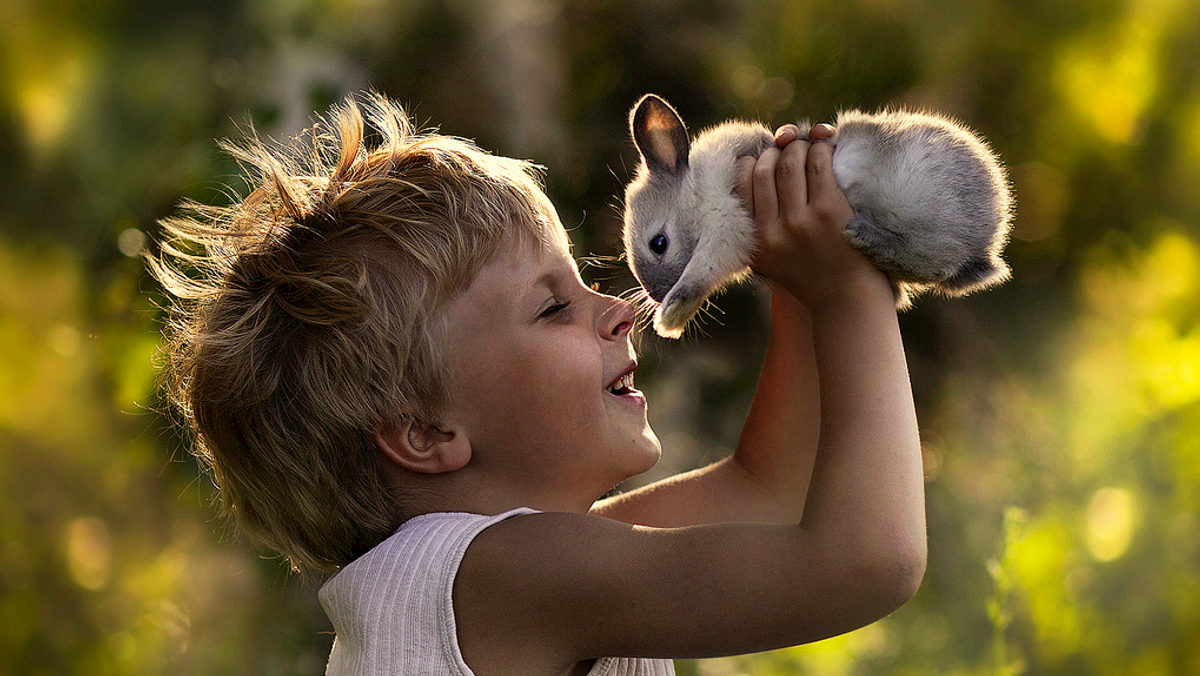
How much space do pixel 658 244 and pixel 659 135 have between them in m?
0.16

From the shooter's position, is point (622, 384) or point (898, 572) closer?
point (898, 572)

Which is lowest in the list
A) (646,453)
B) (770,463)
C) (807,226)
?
(770,463)

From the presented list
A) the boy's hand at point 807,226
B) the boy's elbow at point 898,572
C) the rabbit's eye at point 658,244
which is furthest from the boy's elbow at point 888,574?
the rabbit's eye at point 658,244

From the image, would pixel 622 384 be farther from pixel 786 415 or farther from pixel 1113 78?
pixel 1113 78

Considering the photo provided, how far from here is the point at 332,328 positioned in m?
1.27

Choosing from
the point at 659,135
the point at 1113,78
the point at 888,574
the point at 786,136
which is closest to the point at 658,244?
the point at 659,135

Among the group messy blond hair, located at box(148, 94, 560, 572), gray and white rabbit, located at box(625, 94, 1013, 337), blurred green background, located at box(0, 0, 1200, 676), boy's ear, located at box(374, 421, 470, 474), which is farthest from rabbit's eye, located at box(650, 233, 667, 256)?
blurred green background, located at box(0, 0, 1200, 676)

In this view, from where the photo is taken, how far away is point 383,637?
1152mm

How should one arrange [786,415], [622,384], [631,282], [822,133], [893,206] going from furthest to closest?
[631,282] → [786,415] → [622,384] → [822,133] → [893,206]

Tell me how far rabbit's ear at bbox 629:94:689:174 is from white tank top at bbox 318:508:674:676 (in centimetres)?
60

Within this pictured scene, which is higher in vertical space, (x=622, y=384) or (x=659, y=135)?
(x=659, y=135)

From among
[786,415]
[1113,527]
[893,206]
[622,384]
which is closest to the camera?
[893,206]

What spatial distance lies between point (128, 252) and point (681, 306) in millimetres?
997

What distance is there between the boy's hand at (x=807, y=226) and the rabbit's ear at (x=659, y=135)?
10.0 inches
